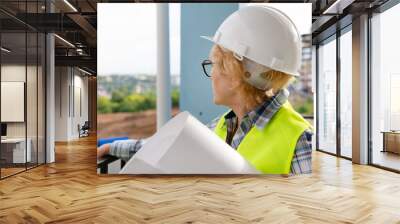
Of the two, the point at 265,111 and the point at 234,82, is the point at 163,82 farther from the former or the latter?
the point at 265,111

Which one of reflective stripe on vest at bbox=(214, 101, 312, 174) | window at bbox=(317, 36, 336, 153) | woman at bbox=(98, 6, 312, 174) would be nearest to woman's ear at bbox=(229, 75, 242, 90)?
woman at bbox=(98, 6, 312, 174)

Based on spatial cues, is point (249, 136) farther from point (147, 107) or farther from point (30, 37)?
point (30, 37)

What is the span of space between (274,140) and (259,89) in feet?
2.02

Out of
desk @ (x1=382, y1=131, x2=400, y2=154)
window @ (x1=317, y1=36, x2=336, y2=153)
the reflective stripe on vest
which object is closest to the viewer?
the reflective stripe on vest

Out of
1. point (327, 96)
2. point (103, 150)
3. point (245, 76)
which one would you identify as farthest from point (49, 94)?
point (327, 96)

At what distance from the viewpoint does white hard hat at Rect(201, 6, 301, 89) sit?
183 inches

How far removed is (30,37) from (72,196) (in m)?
3.24

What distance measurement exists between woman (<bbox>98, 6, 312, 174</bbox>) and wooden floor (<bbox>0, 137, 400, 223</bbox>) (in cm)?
42

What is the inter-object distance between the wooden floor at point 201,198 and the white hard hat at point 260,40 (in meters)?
1.31

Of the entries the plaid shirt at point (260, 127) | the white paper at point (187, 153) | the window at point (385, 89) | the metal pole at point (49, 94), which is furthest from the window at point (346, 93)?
the metal pole at point (49, 94)

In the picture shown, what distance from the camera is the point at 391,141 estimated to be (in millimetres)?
6672

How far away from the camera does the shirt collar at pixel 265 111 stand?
482cm

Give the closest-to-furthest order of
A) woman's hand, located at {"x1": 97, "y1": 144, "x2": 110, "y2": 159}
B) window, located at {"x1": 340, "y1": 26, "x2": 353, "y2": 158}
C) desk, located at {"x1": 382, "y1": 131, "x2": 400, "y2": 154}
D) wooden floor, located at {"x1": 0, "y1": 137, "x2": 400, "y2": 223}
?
1. wooden floor, located at {"x1": 0, "y1": 137, "x2": 400, "y2": 223}
2. woman's hand, located at {"x1": 97, "y1": 144, "x2": 110, "y2": 159}
3. desk, located at {"x1": 382, "y1": 131, "x2": 400, "y2": 154}
4. window, located at {"x1": 340, "y1": 26, "x2": 353, "y2": 158}

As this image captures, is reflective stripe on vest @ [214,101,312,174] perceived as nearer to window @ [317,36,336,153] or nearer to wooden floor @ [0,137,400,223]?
wooden floor @ [0,137,400,223]
